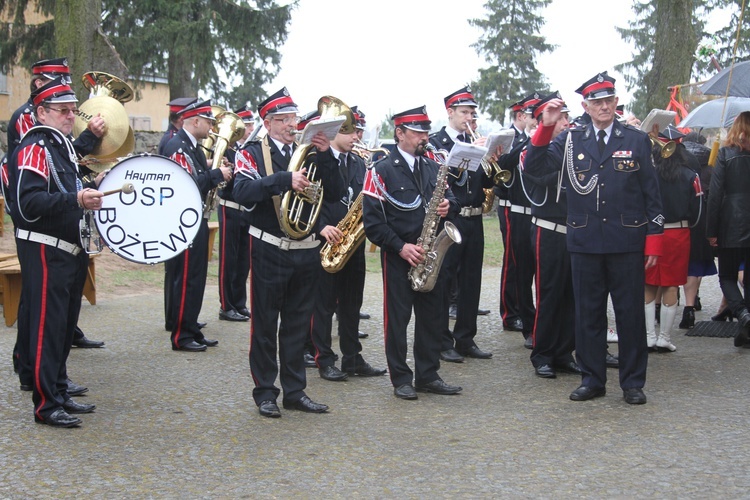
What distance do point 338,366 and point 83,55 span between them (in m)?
8.58

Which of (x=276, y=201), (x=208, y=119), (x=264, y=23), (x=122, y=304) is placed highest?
(x=264, y=23)

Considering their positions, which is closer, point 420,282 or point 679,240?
point 420,282

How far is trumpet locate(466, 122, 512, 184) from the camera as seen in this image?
25.8 ft

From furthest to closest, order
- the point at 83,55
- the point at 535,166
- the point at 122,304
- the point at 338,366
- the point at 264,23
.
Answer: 1. the point at 264,23
2. the point at 83,55
3. the point at 122,304
4. the point at 338,366
5. the point at 535,166

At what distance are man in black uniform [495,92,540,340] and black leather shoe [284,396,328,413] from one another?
2803 millimetres

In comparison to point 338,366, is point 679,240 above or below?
above

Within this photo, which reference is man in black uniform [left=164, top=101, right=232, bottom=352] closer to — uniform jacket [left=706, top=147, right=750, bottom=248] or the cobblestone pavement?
the cobblestone pavement

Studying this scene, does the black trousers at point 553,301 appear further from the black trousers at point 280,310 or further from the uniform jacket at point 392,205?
the black trousers at point 280,310

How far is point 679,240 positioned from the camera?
8273mm

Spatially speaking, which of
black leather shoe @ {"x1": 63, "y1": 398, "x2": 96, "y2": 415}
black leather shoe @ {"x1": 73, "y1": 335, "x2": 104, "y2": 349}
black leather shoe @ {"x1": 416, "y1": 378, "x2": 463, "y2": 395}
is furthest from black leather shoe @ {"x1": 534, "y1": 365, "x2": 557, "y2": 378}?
black leather shoe @ {"x1": 73, "y1": 335, "x2": 104, "y2": 349}

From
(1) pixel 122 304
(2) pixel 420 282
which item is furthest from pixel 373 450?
(1) pixel 122 304

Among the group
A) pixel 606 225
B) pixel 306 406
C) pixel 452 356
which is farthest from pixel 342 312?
pixel 606 225

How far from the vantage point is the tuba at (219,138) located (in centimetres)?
894

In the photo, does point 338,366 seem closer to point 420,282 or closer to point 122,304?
point 420,282
